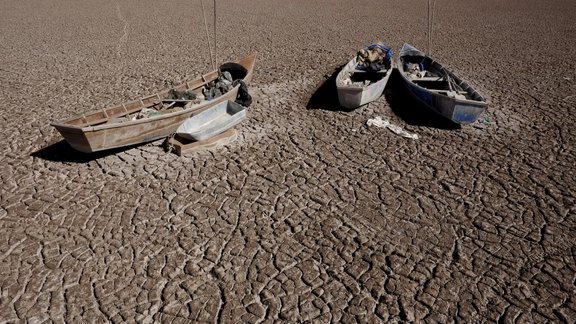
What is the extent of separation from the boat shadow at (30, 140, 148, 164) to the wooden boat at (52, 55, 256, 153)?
0.47 metres

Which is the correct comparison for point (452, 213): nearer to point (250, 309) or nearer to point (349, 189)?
point (349, 189)

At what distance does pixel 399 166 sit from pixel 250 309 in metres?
4.86

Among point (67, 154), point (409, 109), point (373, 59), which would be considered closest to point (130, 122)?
point (67, 154)

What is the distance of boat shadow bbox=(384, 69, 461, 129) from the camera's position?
10945 mm

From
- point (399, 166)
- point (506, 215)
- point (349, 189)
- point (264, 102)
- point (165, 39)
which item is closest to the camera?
point (506, 215)

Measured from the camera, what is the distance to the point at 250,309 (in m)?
5.88

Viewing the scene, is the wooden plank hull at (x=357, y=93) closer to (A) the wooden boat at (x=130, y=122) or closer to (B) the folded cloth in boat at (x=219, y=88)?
(A) the wooden boat at (x=130, y=122)

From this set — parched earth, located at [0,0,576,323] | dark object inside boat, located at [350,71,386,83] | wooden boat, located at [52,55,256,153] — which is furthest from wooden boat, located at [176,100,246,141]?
dark object inside boat, located at [350,71,386,83]

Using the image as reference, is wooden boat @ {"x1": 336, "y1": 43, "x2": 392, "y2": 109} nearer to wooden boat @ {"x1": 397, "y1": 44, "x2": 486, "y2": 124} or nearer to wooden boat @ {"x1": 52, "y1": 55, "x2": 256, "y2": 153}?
wooden boat @ {"x1": 397, "y1": 44, "x2": 486, "y2": 124}


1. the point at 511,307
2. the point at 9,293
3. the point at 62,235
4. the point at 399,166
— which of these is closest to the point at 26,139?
the point at 62,235

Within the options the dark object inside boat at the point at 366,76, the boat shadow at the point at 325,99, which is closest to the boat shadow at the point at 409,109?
the dark object inside boat at the point at 366,76

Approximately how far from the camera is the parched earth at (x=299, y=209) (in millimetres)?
6008

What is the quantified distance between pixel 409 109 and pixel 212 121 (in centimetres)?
565

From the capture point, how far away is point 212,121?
10.7 meters
